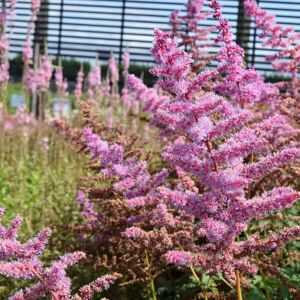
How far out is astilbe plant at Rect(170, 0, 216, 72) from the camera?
468 cm

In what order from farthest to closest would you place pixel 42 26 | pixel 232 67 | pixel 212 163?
pixel 42 26 < pixel 232 67 < pixel 212 163

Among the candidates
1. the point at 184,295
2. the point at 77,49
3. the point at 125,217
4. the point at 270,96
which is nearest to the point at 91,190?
the point at 125,217

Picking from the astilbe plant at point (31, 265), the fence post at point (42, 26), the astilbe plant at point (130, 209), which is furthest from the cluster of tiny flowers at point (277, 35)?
the fence post at point (42, 26)

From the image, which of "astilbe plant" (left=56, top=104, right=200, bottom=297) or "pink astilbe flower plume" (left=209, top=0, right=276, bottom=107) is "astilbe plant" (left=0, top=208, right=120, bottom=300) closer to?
"astilbe plant" (left=56, top=104, right=200, bottom=297)

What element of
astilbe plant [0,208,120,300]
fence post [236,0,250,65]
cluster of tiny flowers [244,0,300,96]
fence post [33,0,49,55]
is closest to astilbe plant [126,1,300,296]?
astilbe plant [0,208,120,300]

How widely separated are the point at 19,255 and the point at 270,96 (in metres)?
2.41

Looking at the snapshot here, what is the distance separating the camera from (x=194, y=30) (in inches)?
188

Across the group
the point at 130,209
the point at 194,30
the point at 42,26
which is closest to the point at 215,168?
the point at 130,209

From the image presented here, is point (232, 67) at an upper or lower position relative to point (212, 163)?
upper

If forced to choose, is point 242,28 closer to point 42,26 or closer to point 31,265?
point 42,26

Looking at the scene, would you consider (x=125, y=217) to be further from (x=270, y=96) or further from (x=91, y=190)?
(x=270, y=96)

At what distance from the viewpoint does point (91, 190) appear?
310 cm

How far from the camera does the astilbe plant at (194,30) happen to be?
4.68 m

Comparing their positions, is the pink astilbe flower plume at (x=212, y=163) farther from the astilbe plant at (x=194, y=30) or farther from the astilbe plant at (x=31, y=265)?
the astilbe plant at (x=194, y=30)
